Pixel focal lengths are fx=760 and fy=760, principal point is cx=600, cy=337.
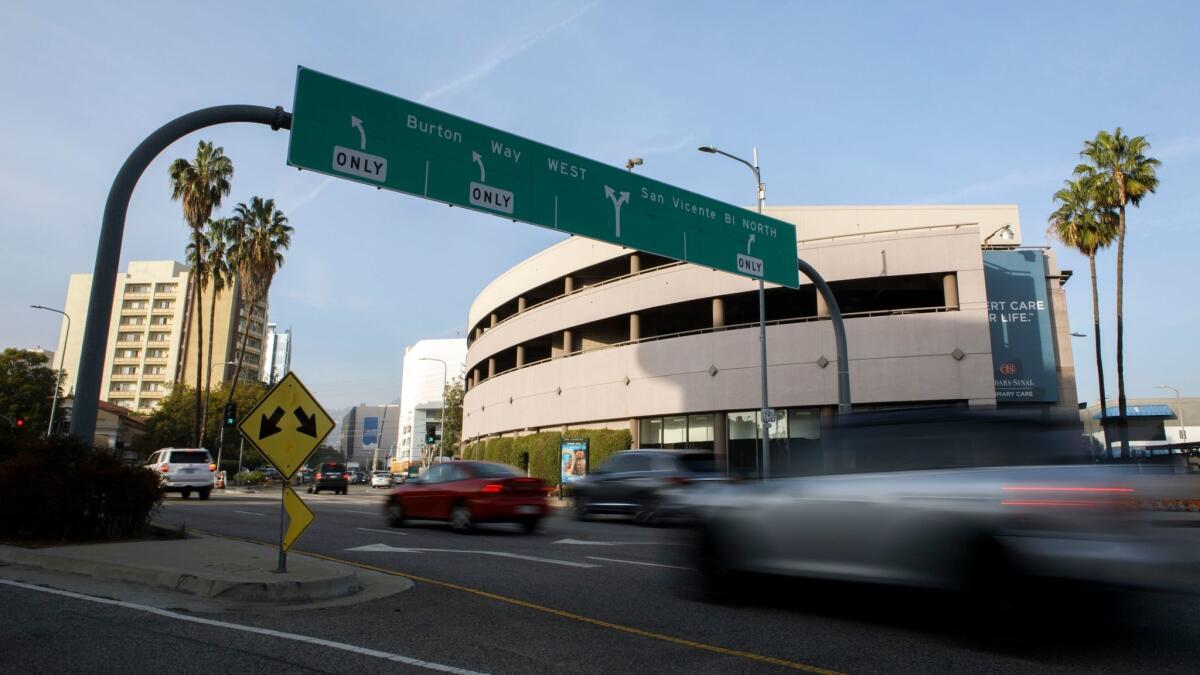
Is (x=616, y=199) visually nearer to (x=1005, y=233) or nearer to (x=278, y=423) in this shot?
(x=278, y=423)

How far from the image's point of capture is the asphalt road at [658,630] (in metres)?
5.03

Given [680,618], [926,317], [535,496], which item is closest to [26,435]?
[535,496]

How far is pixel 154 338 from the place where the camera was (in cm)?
11275

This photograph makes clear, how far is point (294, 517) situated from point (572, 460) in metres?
26.2

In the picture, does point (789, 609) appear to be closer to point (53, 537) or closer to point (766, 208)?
point (53, 537)

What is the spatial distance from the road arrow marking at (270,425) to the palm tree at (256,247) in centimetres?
3978

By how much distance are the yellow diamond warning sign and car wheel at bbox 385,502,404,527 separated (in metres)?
7.86

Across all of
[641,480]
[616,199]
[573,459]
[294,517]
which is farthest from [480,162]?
[573,459]

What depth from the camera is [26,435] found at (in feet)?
39.9

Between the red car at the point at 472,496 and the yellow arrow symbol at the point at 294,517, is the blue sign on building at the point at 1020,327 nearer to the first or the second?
the red car at the point at 472,496

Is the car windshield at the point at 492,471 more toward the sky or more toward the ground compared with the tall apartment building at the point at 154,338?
more toward the ground

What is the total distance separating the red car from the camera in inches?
579

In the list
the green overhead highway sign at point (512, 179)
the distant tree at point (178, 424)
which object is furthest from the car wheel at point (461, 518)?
the distant tree at point (178, 424)

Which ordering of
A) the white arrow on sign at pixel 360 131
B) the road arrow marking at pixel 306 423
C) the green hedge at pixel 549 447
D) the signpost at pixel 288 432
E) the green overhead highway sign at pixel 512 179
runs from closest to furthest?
the signpost at pixel 288 432 → the road arrow marking at pixel 306 423 → the green overhead highway sign at pixel 512 179 → the white arrow on sign at pixel 360 131 → the green hedge at pixel 549 447
